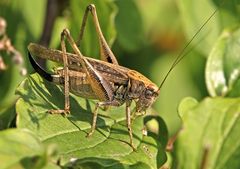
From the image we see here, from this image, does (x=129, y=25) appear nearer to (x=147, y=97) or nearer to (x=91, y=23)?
(x=91, y=23)

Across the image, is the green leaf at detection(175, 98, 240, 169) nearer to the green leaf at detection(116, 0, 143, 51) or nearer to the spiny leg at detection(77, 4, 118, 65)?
the spiny leg at detection(77, 4, 118, 65)

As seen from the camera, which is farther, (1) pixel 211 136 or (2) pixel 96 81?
(2) pixel 96 81

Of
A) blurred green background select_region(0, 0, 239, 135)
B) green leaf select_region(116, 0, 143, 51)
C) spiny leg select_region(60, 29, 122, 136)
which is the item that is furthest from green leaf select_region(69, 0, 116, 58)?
green leaf select_region(116, 0, 143, 51)

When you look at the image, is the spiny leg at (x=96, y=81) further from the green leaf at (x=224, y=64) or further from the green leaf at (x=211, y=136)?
the green leaf at (x=211, y=136)

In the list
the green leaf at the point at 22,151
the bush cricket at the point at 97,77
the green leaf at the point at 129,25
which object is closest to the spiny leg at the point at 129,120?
the bush cricket at the point at 97,77

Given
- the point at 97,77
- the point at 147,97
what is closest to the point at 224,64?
the point at 147,97

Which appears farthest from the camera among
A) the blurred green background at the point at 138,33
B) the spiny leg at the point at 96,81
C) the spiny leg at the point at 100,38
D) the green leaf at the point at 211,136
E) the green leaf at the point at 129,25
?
the green leaf at the point at 129,25
